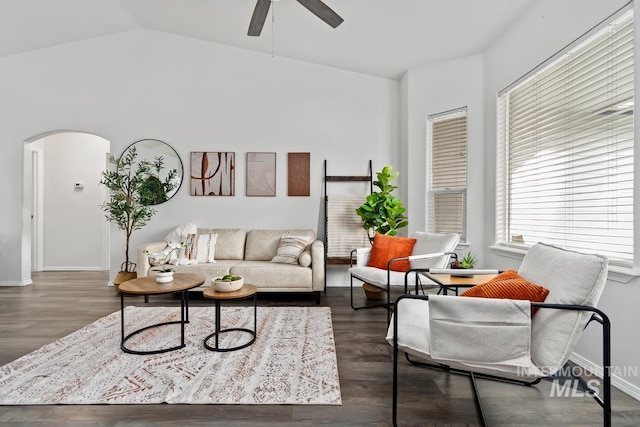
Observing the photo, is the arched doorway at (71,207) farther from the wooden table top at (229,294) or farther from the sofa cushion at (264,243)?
the wooden table top at (229,294)

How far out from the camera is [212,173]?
4711 mm

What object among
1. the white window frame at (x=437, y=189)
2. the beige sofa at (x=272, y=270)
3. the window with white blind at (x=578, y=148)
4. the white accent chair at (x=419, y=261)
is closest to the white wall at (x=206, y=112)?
the white window frame at (x=437, y=189)

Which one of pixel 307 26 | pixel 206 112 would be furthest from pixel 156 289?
pixel 307 26

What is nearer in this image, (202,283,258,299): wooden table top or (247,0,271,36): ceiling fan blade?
(202,283,258,299): wooden table top

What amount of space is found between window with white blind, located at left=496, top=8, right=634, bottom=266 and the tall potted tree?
14.9 ft

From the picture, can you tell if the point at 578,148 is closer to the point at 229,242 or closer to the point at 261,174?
the point at 261,174

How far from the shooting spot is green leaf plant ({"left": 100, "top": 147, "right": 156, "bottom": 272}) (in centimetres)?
441

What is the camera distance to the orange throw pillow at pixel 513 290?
1.58m

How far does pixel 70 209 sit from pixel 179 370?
5.26 meters

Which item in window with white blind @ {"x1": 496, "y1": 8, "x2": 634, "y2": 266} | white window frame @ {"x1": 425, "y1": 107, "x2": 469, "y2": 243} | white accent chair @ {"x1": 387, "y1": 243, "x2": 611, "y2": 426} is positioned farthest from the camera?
white window frame @ {"x1": 425, "y1": 107, "x2": 469, "y2": 243}

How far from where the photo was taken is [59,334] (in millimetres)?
2814

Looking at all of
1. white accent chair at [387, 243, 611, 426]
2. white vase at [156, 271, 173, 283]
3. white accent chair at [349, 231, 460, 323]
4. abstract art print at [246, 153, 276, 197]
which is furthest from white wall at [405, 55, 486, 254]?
white vase at [156, 271, 173, 283]

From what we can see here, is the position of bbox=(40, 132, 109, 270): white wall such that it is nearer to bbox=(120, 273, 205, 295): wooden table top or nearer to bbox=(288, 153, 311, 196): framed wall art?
bbox=(288, 153, 311, 196): framed wall art

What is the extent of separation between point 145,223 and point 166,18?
2754mm
